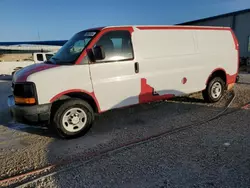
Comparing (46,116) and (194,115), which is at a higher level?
(46,116)

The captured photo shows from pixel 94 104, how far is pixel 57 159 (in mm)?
1391

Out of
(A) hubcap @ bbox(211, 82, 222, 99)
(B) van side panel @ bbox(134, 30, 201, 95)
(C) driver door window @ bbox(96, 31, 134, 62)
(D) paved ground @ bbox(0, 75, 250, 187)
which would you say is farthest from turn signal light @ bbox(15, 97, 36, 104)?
(A) hubcap @ bbox(211, 82, 222, 99)

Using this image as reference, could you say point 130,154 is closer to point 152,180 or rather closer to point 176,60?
point 152,180

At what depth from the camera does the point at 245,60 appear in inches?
672

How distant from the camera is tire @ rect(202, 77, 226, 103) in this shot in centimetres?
607

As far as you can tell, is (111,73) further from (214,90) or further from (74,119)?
(214,90)

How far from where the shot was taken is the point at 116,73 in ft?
14.7

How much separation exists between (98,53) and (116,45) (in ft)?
1.85

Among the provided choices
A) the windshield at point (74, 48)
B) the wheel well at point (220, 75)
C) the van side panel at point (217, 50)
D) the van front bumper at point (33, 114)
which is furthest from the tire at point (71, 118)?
the wheel well at point (220, 75)

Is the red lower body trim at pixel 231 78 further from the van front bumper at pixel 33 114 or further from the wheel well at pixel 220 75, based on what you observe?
the van front bumper at pixel 33 114

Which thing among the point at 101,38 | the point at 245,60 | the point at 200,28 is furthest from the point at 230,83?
the point at 245,60

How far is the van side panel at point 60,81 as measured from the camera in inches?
151

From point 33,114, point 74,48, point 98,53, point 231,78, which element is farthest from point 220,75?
point 33,114

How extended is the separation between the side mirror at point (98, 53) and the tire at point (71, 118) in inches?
36.1
